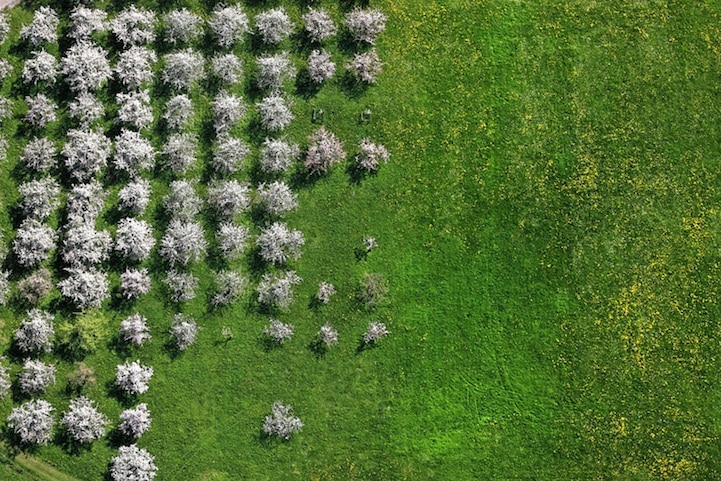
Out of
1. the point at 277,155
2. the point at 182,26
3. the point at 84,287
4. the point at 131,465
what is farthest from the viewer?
the point at 182,26

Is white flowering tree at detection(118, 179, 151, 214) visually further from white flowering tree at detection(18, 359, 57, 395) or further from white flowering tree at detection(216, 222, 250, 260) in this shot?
white flowering tree at detection(18, 359, 57, 395)

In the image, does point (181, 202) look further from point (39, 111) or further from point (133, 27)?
point (133, 27)

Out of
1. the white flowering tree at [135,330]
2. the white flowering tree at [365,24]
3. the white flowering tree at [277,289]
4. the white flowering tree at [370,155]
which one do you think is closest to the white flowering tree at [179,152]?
the white flowering tree at [277,289]

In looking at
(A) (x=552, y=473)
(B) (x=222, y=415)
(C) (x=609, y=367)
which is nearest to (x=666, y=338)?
(C) (x=609, y=367)

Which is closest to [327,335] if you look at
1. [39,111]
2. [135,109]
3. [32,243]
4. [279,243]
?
[279,243]

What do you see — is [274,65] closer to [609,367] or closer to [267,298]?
[267,298]

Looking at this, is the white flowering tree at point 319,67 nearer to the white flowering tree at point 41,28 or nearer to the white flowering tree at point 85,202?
the white flowering tree at point 85,202

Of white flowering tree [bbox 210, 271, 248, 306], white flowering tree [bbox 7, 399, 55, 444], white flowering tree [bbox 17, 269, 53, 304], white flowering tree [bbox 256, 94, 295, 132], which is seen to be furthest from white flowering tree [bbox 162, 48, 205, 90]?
white flowering tree [bbox 7, 399, 55, 444]
